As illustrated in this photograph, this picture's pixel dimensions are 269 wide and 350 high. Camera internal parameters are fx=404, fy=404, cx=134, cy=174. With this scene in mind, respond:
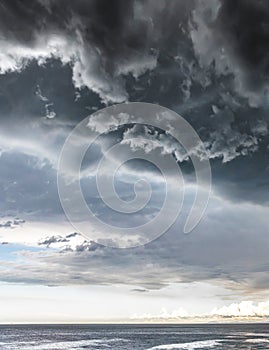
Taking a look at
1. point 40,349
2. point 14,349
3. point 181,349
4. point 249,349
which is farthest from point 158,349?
point 14,349

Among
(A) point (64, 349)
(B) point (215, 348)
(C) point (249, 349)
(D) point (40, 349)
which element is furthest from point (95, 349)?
(C) point (249, 349)

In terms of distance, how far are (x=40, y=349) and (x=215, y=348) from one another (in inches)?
1852

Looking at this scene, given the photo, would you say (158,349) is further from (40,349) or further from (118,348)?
(40,349)

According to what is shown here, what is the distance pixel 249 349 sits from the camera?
97.8 m

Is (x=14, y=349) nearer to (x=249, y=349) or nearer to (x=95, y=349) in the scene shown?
(x=95, y=349)

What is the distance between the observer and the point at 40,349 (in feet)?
363

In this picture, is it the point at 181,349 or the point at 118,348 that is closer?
the point at 181,349

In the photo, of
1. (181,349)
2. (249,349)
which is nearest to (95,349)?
(181,349)

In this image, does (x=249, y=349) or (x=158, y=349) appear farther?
(x=158, y=349)

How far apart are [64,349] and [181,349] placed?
102ft

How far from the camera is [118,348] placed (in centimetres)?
11425

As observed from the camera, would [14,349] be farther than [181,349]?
Yes

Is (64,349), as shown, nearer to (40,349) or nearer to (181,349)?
(40,349)

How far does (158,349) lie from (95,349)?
16776 mm
